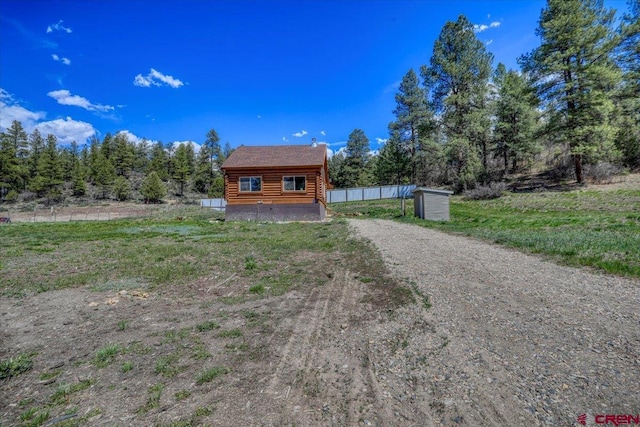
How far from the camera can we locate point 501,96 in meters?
27.8

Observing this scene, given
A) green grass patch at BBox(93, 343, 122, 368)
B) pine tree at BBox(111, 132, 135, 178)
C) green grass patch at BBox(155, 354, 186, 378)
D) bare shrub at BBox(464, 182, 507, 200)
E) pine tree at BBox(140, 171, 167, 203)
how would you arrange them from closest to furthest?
green grass patch at BBox(155, 354, 186, 378)
green grass patch at BBox(93, 343, 122, 368)
bare shrub at BBox(464, 182, 507, 200)
pine tree at BBox(140, 171, 167, 203)
pine tree at BBox(111, 132, 135, 178)

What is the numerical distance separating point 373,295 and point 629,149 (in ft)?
93.0

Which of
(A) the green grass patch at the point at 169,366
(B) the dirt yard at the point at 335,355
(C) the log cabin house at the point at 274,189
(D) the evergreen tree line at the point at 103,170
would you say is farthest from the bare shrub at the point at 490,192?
(D) the evergreen tree line at the point at 103,170

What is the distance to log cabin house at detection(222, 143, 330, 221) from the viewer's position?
63.2ft

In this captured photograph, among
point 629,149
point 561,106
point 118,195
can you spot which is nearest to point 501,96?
point 561,106

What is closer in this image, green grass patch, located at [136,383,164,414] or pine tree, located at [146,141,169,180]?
green grass patch, located at [136,383,164,414]

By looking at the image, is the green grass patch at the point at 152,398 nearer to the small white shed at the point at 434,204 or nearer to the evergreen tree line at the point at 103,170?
the small white shed at the point at 434,204

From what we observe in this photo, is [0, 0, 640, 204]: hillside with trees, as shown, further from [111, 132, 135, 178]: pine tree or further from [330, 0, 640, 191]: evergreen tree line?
[111, 132, 135, 178]: pine tree

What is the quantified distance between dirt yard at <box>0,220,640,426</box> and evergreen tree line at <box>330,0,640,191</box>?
21572 mm

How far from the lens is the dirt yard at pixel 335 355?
7.64ft

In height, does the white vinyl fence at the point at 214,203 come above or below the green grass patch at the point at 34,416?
above

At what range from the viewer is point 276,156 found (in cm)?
2092

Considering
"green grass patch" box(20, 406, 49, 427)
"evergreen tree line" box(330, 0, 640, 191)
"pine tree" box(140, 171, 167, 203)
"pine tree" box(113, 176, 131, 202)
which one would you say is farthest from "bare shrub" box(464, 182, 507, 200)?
"pine tree" box(113, 176, 131, 202)

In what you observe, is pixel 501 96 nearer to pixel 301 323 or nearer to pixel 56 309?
pixel 301 323
